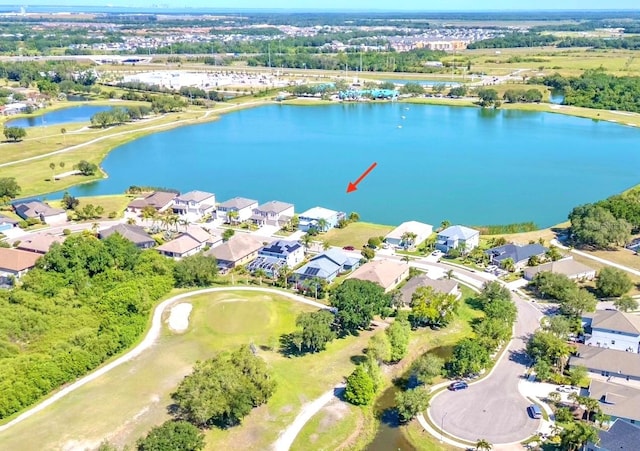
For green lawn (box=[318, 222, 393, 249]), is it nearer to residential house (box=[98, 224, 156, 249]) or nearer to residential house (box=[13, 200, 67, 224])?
residential house (box=[98, 224, 156, 249])

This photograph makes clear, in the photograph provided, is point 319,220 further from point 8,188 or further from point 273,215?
point 8,188

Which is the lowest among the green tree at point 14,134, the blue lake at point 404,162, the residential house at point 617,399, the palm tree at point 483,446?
the blue lake at point 404,162

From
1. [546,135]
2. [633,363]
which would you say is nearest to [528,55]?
Answer: [546,135]

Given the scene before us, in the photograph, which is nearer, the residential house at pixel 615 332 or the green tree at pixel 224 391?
the green tree at pixel 224 391

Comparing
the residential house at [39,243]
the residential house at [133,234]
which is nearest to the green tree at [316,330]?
the residential house at [133,234]

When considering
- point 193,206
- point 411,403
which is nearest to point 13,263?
point 193,206

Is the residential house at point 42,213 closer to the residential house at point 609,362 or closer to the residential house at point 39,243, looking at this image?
the residential house at point 39,243
